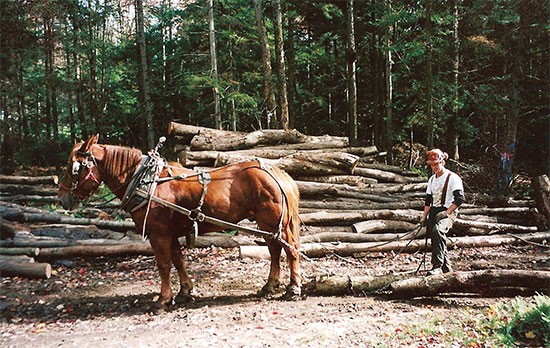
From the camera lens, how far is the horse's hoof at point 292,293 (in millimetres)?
5723

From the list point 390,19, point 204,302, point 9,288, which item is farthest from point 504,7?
point 9,288

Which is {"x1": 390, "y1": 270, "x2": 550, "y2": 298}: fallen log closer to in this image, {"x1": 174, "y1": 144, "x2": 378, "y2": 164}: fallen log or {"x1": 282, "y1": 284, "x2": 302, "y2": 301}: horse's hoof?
{"x1": 282, "y1": 284, "x2": 302, "y2": 301}: horse's hoof

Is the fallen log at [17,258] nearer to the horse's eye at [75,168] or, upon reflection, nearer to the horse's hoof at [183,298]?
the horse's eye at [75,168]

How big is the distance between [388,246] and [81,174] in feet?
21.9

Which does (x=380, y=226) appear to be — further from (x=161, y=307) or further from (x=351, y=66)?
(x=351, y=66)

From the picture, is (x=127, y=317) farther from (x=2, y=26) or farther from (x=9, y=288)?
(x=2, y=26)

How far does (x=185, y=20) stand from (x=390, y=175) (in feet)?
52.7

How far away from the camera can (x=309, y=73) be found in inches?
1081

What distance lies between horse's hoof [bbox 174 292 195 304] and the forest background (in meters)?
9.52

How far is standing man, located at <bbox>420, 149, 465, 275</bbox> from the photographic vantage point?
5992 millimetres

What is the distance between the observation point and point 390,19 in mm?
16094

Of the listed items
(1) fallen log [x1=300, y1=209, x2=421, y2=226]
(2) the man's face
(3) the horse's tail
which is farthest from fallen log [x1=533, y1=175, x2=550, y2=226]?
(3) the horse's tail

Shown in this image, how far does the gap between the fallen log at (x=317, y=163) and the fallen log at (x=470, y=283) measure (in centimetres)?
537

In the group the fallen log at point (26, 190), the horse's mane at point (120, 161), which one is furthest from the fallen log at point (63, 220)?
the fallen log at point (26, 190)
